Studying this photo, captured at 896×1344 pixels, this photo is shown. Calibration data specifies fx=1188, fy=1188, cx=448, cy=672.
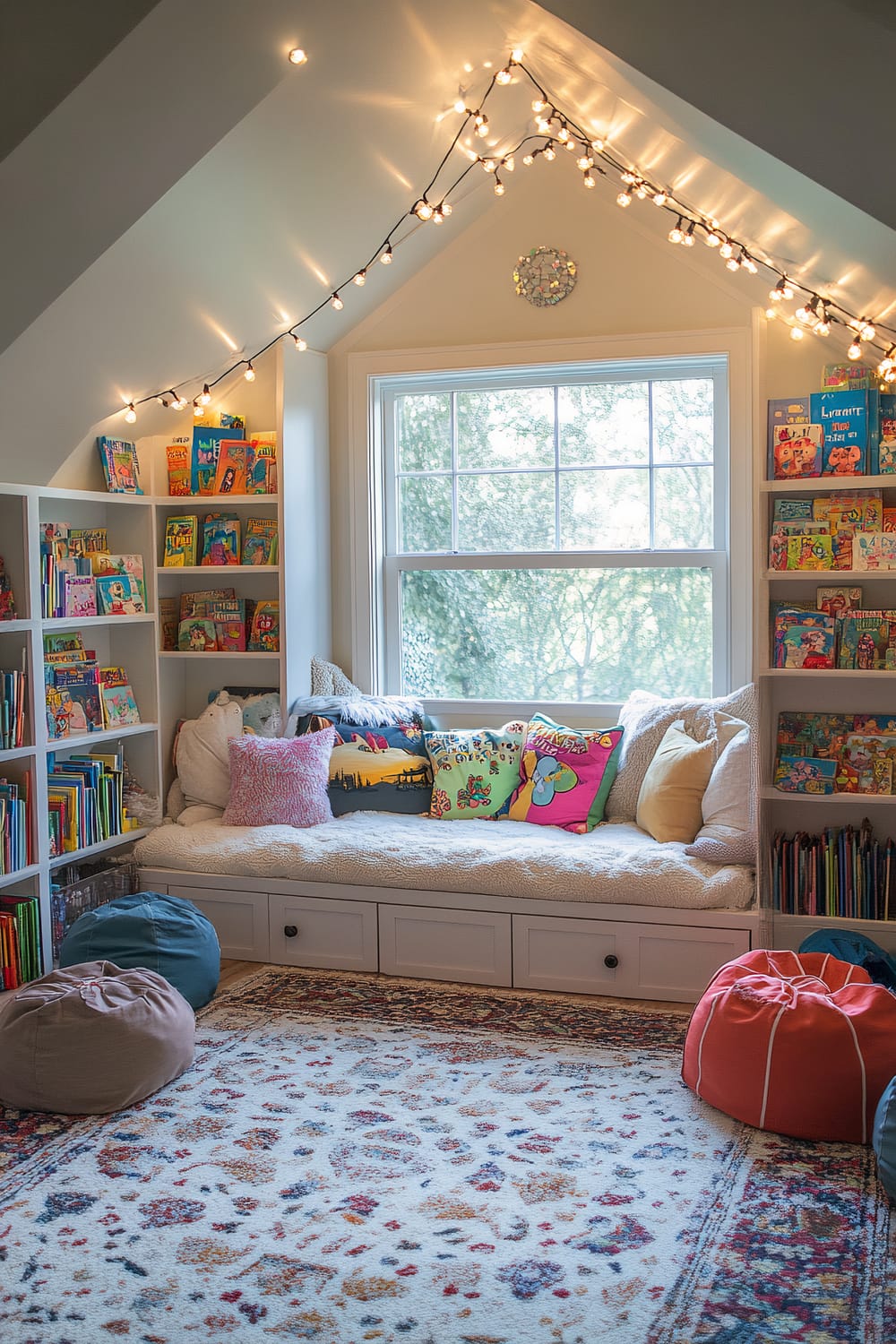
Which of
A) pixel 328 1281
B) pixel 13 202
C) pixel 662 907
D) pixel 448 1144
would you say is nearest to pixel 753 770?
pixel 662 907

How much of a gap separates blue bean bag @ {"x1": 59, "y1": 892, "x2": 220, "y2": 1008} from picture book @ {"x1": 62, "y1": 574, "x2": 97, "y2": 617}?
111 cm

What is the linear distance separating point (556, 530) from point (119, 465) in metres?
1.67

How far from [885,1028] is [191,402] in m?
3.27

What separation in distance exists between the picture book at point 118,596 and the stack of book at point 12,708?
59 cm

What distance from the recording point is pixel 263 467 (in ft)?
15.0

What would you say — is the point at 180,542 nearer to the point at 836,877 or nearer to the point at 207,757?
the point at 207,757

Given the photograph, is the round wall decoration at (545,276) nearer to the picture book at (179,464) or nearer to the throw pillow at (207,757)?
the picture book at (179,464)

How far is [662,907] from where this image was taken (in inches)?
142

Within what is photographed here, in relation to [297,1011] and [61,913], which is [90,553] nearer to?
[61,913]

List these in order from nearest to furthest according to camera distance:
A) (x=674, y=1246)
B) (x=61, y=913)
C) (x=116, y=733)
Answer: (x=674, y=1246) < (x=61, y=913) < (x=116, y=733)

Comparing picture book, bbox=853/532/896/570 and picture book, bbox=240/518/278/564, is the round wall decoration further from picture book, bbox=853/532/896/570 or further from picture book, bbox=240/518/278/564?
picture book, bbox=853/532/896/570

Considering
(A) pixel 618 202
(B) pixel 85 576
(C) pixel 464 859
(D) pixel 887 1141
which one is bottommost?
(D) pixel 887 1141

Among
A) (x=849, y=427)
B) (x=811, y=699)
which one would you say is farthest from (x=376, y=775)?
(x=849, y=427)

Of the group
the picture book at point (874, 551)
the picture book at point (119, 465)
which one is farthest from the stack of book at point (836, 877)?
the picture book at point (119, 465)
